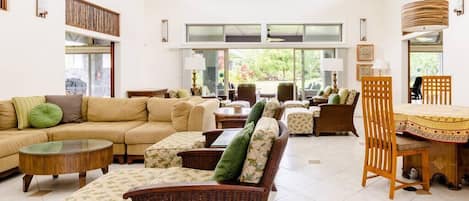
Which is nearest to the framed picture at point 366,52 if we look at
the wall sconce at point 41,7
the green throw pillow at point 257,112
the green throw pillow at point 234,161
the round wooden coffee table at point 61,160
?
the wall sconce at point 41,7

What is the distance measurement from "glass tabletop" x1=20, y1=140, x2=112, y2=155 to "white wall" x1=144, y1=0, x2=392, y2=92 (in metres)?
6.22

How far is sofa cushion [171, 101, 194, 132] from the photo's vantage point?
464 cm

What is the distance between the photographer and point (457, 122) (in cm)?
323

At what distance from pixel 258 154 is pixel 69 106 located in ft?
14.1

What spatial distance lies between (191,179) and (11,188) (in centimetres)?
243

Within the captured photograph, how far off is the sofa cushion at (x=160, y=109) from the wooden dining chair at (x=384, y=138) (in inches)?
109

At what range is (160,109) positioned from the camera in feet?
17.4

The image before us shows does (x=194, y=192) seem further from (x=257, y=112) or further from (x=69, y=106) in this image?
(x=69, y=106)

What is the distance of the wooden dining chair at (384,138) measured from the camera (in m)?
3.34

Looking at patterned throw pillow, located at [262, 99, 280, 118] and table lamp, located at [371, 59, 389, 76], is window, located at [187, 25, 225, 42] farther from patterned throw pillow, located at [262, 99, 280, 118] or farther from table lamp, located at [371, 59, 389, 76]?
patterned throw pillow, located at [262, 99, 280, 118]

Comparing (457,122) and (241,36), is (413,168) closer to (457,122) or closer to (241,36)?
(457,122)

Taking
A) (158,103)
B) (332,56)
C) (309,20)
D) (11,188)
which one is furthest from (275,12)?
(11,188)

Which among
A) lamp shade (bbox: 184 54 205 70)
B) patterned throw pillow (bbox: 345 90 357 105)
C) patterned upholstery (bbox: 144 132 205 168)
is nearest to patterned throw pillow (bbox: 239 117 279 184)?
patterned upholstery (bbox: 144 132 205 168)

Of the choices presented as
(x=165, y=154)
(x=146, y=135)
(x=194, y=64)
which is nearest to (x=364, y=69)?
(x=194, y=64)
